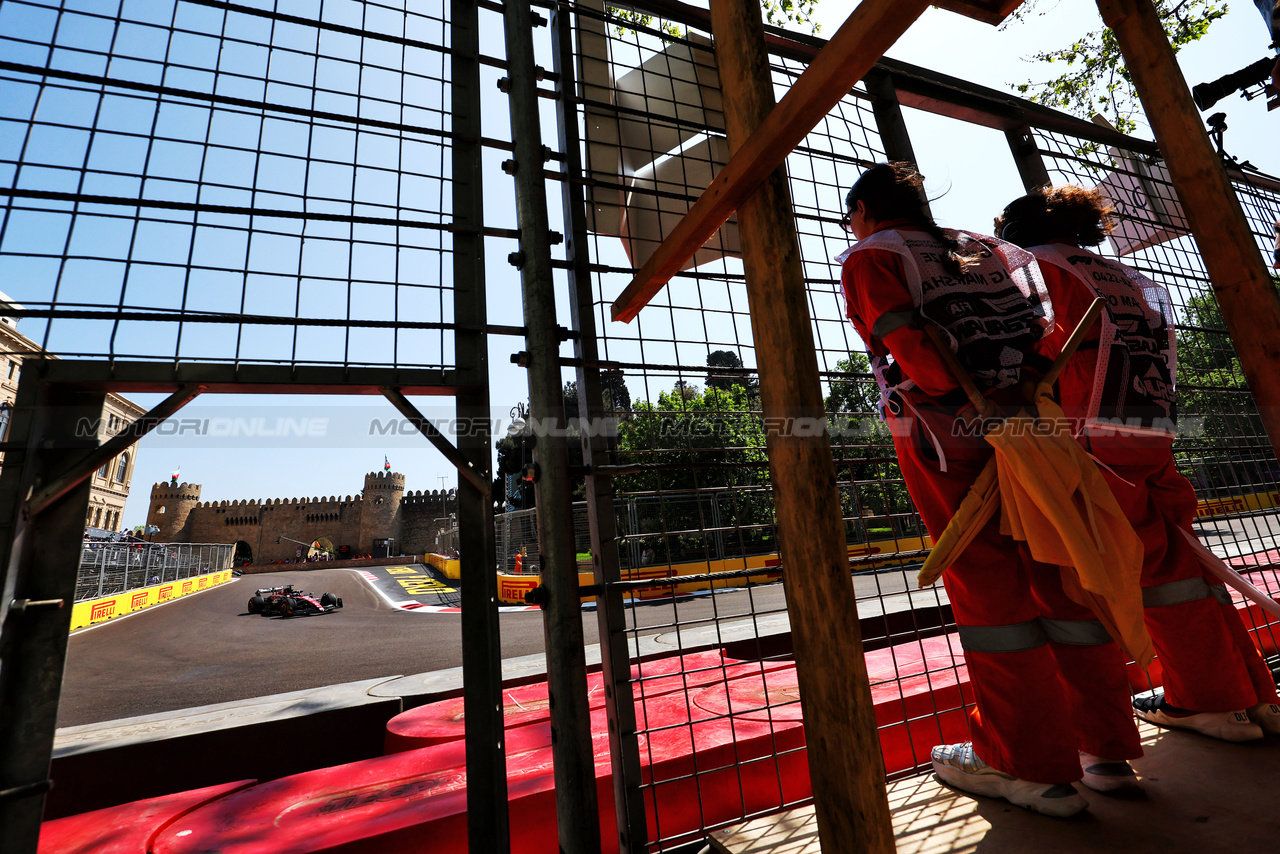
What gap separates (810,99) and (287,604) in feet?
69.3

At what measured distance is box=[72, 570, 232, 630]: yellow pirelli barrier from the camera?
1418 cm

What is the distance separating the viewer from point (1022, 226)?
2.23m

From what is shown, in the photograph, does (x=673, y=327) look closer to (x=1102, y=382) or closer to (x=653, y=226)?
(x=653, y=226)

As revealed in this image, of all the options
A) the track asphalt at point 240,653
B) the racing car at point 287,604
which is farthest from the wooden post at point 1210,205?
the racing car at point 287,604

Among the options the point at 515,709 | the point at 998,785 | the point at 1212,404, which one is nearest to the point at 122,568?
the point at 515,709

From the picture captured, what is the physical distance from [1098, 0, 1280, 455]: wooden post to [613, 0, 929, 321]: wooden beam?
1.76m

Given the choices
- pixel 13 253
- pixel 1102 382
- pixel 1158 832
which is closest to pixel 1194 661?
pixel 1158 832

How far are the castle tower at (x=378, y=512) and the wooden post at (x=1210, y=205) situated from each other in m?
49.9

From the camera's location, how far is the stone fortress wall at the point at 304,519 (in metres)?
44.5

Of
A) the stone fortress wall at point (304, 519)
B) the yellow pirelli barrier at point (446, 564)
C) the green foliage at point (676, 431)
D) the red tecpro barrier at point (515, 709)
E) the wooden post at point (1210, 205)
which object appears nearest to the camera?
the wooden post at point (1210, 205)

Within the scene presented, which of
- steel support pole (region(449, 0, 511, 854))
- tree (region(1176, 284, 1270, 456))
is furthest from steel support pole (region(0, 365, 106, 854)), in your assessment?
tree (region(1176, 284, 1270, 456))

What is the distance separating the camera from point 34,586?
146 cm

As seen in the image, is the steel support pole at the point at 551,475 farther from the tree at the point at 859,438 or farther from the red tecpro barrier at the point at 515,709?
the tree at the point at 859,438

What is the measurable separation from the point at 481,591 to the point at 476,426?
551mm
